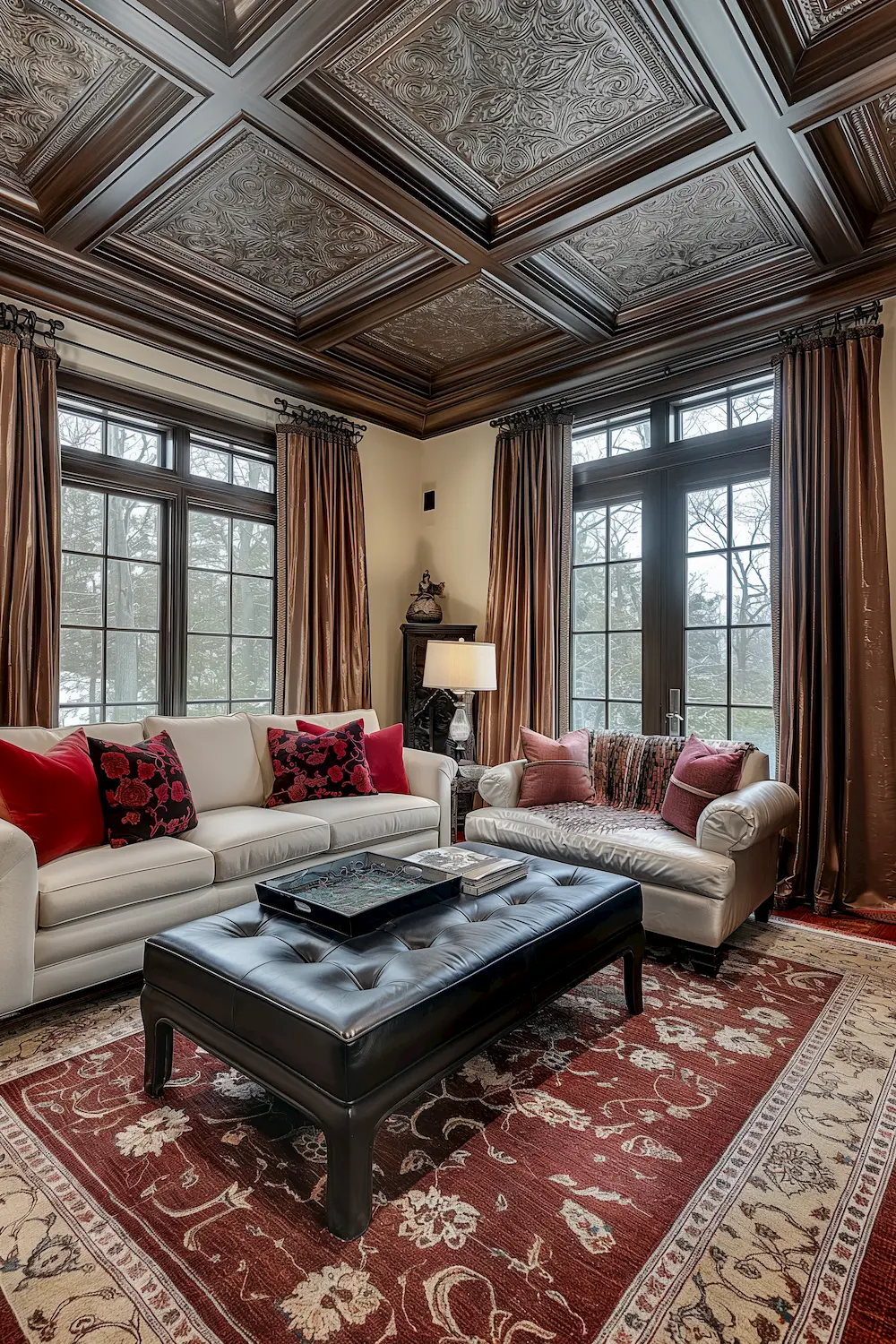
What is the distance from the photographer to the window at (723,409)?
13.5 feet

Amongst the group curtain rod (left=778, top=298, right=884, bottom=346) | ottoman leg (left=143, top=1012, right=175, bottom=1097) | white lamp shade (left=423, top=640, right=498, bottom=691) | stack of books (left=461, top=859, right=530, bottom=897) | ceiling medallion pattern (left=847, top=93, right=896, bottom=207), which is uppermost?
ceiling medallion pattern (left=847, top=93, right=896, bottom=207)

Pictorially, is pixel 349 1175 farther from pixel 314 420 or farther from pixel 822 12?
pixel 314 420

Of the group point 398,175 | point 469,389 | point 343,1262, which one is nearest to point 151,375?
point 398,175

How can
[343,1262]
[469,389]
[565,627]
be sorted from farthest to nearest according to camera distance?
[469,389]
[565,627]
[343,1262]

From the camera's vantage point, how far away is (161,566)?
4242mm

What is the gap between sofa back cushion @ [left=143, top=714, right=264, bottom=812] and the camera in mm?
3527

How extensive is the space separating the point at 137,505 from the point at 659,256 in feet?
10.0

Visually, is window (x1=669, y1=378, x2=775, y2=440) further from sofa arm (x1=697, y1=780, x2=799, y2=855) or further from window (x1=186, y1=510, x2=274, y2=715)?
window (x1=186, y1=510, x2=274, y2=715)

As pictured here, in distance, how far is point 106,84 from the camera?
2611 millimetres

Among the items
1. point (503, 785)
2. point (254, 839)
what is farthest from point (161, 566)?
point (503, 785)

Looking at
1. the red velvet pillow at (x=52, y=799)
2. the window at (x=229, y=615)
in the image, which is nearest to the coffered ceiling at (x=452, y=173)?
the window at (x=229, y=615)

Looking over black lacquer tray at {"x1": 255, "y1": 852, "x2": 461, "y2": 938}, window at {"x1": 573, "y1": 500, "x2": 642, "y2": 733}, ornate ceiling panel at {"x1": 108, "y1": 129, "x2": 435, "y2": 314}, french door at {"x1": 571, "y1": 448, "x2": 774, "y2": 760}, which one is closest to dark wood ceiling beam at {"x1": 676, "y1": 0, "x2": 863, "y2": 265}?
french door at {"x1": 571, "y1": 448, "x2": 774, "y2": 760}

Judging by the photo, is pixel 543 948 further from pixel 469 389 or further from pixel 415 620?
pixel 469 389

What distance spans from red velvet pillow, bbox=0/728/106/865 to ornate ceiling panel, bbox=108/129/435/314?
2411 millimetres
